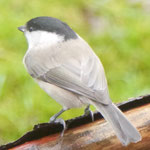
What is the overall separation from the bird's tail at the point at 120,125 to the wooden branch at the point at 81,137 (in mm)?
186

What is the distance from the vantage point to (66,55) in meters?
3.23

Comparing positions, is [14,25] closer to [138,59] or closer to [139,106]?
[138,59]

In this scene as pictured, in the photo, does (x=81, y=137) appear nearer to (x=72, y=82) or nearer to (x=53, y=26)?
(x=72, y=82)

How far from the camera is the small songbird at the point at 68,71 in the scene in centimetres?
290

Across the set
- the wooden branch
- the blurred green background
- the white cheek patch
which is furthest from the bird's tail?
the blurred green background

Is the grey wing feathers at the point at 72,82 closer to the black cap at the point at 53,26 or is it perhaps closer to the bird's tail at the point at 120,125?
the bird's tail at the point at 120,125

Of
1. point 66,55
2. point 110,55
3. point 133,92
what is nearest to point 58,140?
point 66,55

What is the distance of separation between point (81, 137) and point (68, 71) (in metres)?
0.42

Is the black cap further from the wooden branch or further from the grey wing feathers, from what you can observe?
the wooden branch

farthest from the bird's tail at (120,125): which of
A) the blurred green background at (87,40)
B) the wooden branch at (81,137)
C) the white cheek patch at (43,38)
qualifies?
the blurred green background at (87,40)

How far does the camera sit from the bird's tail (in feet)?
9.01

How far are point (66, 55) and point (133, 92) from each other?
133 cm

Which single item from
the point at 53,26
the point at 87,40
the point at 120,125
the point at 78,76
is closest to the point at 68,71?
the point at 78,76

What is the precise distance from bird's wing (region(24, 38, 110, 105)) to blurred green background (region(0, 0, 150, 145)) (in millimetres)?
809
